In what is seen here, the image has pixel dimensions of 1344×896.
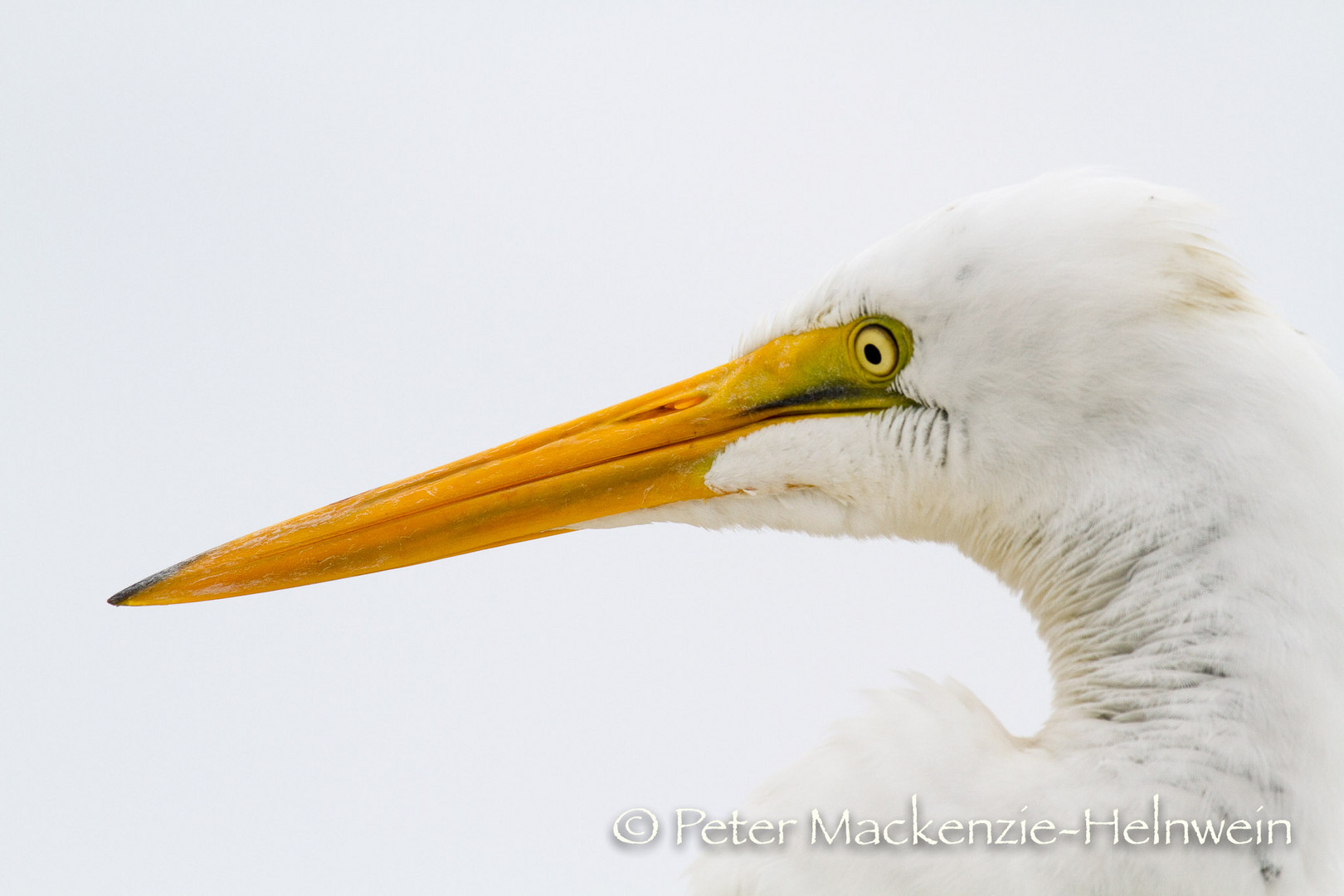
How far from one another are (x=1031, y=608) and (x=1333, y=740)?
17.6 inches

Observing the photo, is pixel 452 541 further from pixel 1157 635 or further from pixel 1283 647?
pixel 1283 647

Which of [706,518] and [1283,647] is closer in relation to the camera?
[1283,647]

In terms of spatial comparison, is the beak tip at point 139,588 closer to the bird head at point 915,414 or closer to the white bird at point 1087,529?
the bird head at point 915,414

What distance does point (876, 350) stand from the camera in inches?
67.3

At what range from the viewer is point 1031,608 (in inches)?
65.1

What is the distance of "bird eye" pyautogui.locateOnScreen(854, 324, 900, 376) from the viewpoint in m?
1.69

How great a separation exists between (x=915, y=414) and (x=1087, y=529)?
0.33 meters

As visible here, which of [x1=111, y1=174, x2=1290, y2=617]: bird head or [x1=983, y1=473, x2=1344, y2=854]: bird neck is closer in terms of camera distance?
[x1=983, y1=473, x2=1344, y2=854]: bird neck

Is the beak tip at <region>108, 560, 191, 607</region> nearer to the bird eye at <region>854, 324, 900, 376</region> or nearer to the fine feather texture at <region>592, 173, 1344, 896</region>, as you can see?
the fine feather texture at <region>592, 173, 1344, 896</region>

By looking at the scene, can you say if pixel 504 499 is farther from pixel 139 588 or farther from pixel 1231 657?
pixel 1231 657

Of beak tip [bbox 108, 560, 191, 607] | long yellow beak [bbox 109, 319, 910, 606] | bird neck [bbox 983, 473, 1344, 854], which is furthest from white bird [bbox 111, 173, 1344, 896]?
beak tip [bbox 108, 560, 191, 607]

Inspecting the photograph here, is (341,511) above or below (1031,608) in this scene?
above

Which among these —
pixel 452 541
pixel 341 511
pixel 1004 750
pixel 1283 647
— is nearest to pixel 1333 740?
pixel 1283 647

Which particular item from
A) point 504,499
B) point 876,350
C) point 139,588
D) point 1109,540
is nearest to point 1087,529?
point 1109,540
